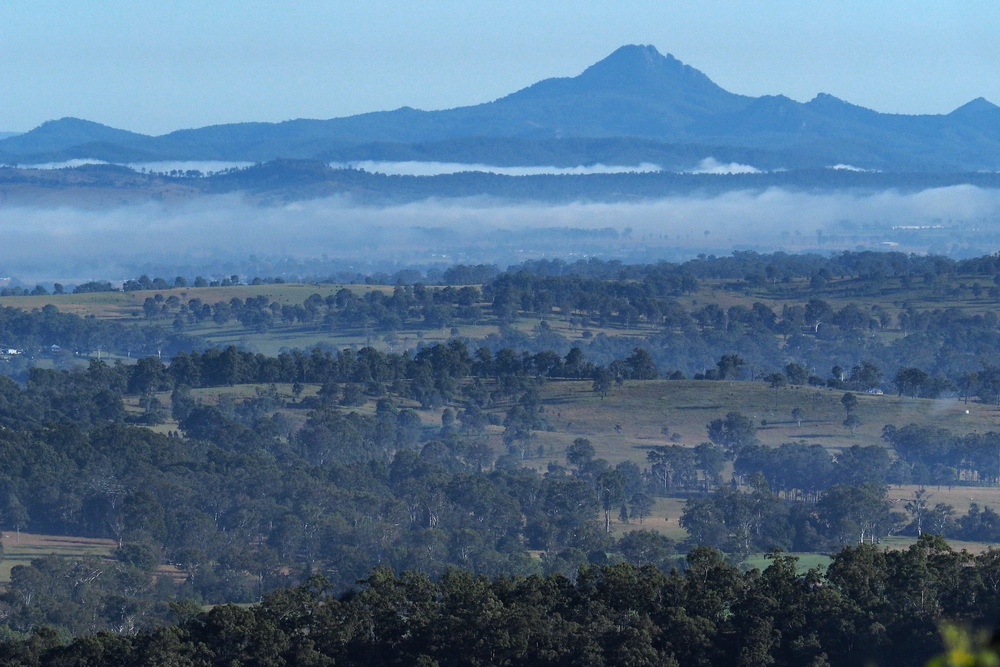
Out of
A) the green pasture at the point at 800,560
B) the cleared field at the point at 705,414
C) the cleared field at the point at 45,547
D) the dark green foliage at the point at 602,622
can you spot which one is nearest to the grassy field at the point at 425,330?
the cleared field at the point at 705,414

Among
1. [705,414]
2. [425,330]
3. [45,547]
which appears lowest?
[45,547]

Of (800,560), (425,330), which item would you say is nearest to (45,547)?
(800,560)

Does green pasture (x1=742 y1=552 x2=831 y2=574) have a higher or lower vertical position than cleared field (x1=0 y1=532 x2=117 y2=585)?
lower

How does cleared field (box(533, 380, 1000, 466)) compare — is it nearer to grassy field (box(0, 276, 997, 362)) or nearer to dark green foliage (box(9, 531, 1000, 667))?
grassy field (box(0, 276, 997, 362))

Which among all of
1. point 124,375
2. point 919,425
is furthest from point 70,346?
point 919,425

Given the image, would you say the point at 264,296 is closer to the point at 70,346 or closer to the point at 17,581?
the point at 70,346

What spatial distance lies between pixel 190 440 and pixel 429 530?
76.4ft

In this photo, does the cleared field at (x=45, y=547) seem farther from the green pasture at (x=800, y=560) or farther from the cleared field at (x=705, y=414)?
the cleared field at (x=705, y=414)

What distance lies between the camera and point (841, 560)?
33938mm

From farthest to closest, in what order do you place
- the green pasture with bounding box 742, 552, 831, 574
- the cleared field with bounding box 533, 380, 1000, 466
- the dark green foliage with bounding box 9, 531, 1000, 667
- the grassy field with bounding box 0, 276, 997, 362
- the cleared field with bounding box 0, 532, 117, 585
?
the grassy field with bounding box 0, 276, 997, 362 < the cleared field with bounding box 533, 380, 1000, 466 < the cleared field with bounding box 0, 532, 117, 585 < the green pasture with bounding box 742, 552, 831, 574 < the dark green foliage with bounding box 9, 531, 1000, 667

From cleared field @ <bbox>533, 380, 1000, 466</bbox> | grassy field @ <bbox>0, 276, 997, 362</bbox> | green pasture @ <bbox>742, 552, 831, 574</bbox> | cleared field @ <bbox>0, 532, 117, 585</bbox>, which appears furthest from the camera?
grassy field @ <bbox>0, 276, 997, 362</bbox>

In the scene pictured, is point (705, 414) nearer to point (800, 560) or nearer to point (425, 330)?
point (800, 560)

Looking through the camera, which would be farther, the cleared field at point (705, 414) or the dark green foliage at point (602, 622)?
the cleared field at point (705, 414)

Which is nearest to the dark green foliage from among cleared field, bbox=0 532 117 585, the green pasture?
the green pasture
